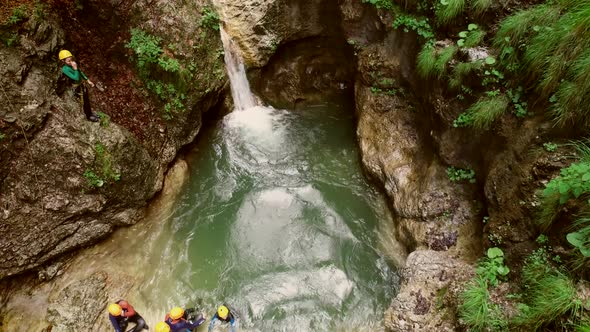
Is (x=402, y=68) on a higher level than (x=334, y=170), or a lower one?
higher

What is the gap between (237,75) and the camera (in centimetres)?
976

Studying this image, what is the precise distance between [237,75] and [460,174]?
6458mm

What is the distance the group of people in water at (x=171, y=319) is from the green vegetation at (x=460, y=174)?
15.7 ft

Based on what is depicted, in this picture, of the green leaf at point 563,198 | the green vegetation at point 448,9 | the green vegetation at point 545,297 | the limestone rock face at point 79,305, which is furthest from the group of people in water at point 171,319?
the green vegetation at point 448,9

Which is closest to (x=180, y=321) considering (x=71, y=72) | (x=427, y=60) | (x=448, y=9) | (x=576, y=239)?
(x=71, y=72)

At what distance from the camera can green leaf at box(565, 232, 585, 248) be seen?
→ 12.1ft

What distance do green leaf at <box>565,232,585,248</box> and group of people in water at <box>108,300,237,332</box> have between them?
5052mm

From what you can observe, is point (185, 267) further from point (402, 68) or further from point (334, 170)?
point (402, 68)

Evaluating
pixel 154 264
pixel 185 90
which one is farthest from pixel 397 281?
pixel 185 90

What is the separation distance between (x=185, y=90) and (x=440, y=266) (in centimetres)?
659

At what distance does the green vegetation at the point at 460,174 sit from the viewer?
20.3 ft

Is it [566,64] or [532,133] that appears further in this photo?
[532,133]

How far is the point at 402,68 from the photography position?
25.7 ft

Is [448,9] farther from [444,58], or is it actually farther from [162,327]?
[162,327]
